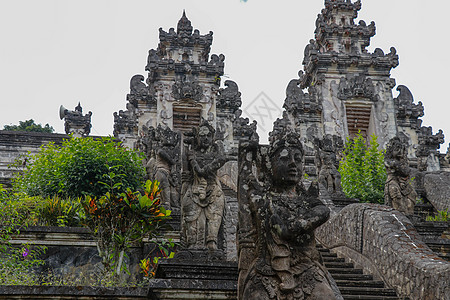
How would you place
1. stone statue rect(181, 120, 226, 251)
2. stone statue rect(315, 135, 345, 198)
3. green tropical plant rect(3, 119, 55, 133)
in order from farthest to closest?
green tropical plant rect(3, 119, 55, 133) < stone statue rect(315, 135, 345, 198) < stone statue rect(181, 120, 226, 251)

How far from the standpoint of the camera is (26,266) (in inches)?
299

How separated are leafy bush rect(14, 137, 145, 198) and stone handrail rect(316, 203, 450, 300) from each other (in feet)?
15.3

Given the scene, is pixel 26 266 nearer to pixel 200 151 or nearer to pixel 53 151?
pixel 200 151

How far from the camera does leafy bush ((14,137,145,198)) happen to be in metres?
10.9

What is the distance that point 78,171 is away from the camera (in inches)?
433

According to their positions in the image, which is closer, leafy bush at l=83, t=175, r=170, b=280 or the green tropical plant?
leafy bush at l=83, t=175, r=170, b=280

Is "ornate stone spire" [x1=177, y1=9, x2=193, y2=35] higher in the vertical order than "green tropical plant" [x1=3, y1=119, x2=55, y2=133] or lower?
higher

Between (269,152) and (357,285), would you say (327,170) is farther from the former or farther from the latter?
(269,152)

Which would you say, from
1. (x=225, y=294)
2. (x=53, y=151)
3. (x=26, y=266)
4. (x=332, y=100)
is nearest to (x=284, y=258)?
(x=225, y=294)

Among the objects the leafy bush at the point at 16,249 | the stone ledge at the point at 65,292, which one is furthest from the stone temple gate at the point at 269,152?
the leafy bush at the point at 16,249

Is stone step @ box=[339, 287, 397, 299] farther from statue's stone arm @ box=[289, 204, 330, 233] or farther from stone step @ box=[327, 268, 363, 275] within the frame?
statue's stone arm @ box=[289, 204, 330, 233]

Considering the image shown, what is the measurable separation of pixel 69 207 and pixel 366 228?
4817 millimetres

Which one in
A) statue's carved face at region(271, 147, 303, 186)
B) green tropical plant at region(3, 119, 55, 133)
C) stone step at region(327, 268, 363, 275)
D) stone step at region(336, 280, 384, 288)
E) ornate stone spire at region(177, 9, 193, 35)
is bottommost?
stone step at region(336, 280, 384, 288)

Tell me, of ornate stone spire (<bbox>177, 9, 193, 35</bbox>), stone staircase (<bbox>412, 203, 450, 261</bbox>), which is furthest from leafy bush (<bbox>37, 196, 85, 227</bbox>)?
ornate stone spire (<bbox>177, 9, 193, 35</bbox>)
